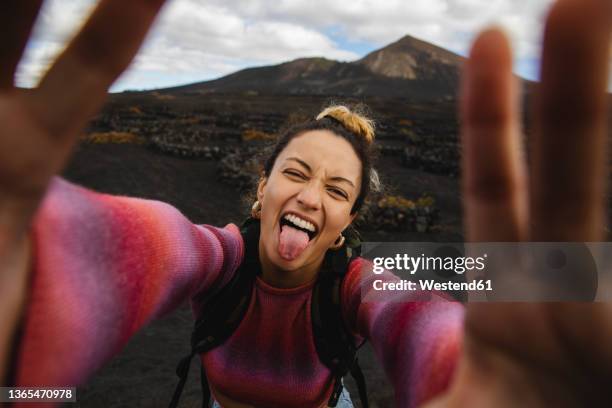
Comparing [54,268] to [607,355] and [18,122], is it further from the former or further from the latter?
[607,355]

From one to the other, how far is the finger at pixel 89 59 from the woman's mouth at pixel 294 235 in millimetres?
1338

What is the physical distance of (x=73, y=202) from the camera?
93 cm

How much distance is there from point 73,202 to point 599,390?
3.80ft

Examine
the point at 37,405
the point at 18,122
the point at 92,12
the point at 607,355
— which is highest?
the point at 607,355

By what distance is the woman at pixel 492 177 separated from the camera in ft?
2.06

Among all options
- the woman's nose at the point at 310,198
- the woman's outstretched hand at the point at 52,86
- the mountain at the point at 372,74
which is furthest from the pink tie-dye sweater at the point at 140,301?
the mountain at the point at 372,74

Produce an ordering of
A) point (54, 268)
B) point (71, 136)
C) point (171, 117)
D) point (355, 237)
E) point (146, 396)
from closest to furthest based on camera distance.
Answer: point (71, 136)
point (54, 268)
point (355, 237)
point (146, 396)
point (171, 117)

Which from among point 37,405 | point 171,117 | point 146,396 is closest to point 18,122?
point 37,405

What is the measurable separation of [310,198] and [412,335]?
93 cm

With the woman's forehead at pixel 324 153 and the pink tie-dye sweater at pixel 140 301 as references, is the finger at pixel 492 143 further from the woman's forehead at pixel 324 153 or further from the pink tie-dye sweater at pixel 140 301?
the woman's forehead at pixel 324 153

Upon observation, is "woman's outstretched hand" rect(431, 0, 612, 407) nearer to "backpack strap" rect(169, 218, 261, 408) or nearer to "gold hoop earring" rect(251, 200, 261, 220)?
"backpack strap" rect(169, 218, 261, 408)

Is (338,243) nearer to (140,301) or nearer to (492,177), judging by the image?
(140,301)

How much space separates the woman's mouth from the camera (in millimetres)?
1933

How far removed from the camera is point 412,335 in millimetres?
1220
